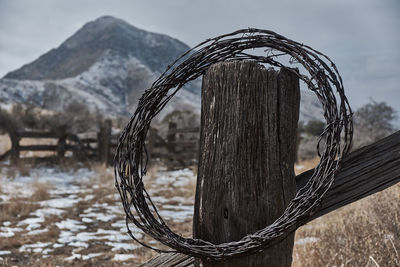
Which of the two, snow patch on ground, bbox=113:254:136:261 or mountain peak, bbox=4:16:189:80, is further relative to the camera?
mountain peak, bbox=4:16:189:80

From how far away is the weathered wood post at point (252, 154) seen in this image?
4.04 feet

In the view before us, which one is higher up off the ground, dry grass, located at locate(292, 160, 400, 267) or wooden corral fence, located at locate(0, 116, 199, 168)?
wooden corral fence, located at locate(0, 116, 199, 168)

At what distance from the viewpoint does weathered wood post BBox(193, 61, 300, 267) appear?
1.23 meters

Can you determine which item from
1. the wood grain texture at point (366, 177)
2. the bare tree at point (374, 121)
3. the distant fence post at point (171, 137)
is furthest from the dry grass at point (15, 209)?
the bare tree at point (374, 121)

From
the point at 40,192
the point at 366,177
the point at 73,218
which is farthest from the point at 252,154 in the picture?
the point at 40,192

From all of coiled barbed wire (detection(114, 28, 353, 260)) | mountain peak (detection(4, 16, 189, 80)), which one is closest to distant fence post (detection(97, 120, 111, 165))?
coiled barbed wire (detection(114, 28, 353, 260))

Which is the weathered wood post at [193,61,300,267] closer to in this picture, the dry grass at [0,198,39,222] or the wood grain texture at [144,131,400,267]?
the wood grain texture at [144,131,400,267]

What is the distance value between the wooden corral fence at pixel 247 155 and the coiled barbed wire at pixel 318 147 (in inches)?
3.0

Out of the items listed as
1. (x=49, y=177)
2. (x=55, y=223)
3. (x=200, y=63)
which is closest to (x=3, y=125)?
(x=49, y=177)

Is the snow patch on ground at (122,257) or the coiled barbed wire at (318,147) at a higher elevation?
the coiled barbed wire at (318,147)

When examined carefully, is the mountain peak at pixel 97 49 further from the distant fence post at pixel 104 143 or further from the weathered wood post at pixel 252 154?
the weathered wood post at pixel 252 154

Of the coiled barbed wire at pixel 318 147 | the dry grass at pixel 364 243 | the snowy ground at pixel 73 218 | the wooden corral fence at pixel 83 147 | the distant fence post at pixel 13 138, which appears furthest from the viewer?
the wooden corral fence at pixel 83 147

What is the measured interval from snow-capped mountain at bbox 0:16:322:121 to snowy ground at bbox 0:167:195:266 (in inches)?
1614

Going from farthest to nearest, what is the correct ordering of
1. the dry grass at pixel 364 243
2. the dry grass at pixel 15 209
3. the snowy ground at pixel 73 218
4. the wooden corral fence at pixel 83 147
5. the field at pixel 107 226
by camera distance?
the wooden corral fence at pixel 83 147 < the dry grass at pixel 15 209 < the snowy ground at pixel 73 218 < the field at pixel 107 226 < the dry grass at pixel 364 243
